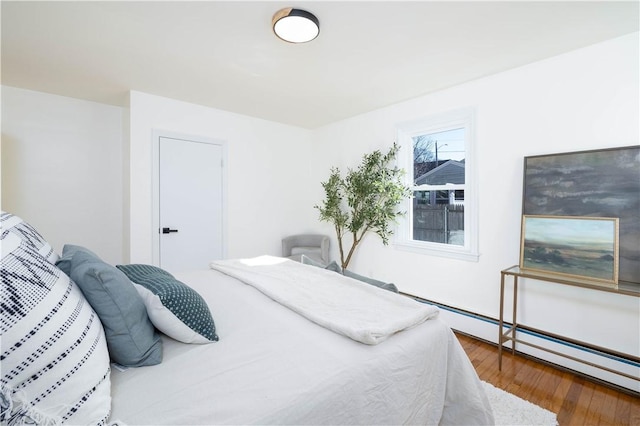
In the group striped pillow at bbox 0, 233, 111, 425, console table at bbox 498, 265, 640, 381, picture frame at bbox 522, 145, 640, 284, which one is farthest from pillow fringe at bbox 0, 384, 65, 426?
picture frame at bbox 522, 145, 640, 284

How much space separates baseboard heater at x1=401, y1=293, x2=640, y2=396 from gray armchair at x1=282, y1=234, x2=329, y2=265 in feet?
6.07

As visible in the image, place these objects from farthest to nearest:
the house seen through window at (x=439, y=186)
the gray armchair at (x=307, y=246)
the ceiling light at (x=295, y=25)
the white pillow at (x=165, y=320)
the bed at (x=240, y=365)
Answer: the gray armchair at (x=307, y=246) → the house seen through window at (x=439, y=186) → the ceiling light at (x=295, y=25) → the white pillow at (x=165, y=320) → the bed at (x=240, y=365)

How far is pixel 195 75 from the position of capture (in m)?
2.75

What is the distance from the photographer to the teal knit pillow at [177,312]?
3.73 feet

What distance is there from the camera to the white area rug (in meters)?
1.71

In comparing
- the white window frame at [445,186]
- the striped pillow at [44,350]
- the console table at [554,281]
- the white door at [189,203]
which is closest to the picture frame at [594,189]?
the console table at [554,281]

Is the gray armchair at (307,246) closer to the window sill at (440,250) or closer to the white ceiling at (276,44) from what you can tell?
the window sill at (440,250)

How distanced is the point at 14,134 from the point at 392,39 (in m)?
3.85

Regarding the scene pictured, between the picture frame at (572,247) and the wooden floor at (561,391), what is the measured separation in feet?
2.61

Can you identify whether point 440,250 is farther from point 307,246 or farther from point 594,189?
point 307,246

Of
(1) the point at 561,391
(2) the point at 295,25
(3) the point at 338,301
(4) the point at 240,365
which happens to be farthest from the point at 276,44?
(1) the point at 561,391

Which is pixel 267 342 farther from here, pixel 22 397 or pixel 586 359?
pixel 586 359

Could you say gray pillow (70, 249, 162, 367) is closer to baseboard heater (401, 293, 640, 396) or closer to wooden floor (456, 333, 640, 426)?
wooden floor (456, 333, 640, 426)

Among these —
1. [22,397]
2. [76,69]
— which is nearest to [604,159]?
[22,397]
